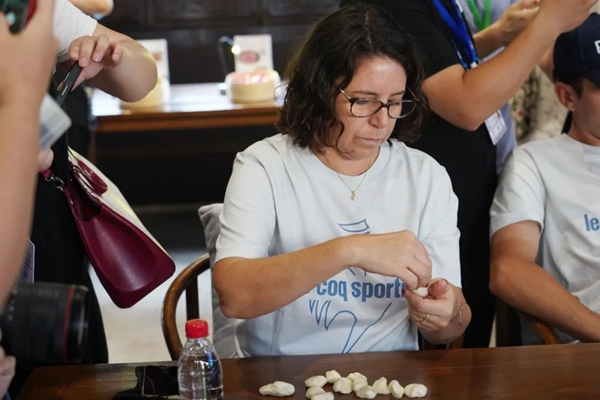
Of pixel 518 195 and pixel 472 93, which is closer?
pixel 472 93

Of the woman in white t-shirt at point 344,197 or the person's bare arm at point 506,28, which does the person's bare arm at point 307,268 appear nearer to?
the woman in white t-shirt at point 344,197

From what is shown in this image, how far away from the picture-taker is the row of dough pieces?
162cm

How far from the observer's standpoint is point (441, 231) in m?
2.02

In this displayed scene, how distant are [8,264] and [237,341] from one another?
1121 millimetres

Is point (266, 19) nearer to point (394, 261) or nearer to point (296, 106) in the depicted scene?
point (296, 106)

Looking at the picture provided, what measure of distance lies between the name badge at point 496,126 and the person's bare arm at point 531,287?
27 cm

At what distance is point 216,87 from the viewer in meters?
5.69

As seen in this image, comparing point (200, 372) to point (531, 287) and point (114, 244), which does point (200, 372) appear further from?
point (531, 287)

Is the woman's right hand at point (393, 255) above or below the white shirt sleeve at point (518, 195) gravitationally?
above

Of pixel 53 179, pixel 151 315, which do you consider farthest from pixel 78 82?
pixel 151 315

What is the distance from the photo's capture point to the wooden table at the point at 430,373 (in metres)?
1.65

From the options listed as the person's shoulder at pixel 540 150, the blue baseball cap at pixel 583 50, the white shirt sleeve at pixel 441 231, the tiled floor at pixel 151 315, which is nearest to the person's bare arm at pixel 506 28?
the blue baseball cap at pixel 583 50

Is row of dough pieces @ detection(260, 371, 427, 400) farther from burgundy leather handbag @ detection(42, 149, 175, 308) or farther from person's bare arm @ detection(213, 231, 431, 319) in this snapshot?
burgundy leather handbag @ detection(42, 149, 175, 308)

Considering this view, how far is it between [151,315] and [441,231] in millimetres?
2632
